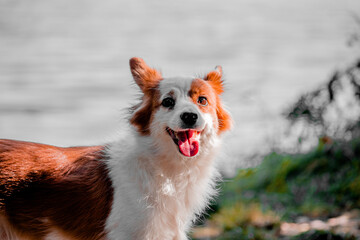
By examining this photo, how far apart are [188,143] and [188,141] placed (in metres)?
0.01

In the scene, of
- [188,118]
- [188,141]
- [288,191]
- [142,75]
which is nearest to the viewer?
[188,118]

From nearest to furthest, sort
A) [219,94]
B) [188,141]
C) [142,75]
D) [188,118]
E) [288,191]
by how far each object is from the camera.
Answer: [188,118] < [188,141] < [142,75] < [219,94] < [288,191]

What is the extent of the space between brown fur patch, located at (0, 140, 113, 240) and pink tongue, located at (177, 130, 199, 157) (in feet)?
1.79

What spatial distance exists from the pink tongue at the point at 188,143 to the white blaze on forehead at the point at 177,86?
259 millimetres

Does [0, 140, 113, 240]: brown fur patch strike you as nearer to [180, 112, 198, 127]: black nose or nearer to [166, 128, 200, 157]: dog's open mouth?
[166, 128, 200, 157]: dog's open mouth

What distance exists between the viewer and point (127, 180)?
2.55m

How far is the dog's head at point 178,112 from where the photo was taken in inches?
94.0

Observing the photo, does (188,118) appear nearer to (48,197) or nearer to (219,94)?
(219,94)

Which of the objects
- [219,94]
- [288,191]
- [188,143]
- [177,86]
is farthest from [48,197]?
[288,191]

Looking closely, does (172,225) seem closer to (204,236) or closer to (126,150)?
(126,150)

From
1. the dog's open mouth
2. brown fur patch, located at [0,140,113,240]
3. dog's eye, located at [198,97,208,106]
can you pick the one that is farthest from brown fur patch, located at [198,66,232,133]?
brown fur patch, located at [0,140,113,240]

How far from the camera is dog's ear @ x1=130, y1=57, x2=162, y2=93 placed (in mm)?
2697

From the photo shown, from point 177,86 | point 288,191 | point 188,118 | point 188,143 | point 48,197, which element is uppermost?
point 177,86

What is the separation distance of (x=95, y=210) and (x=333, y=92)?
3.63 metres
